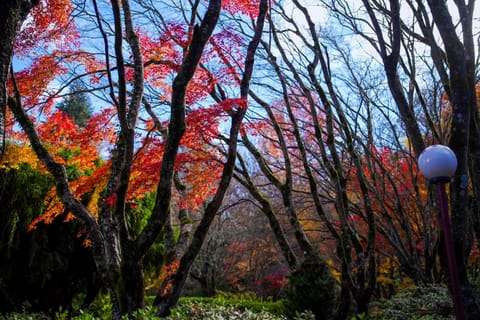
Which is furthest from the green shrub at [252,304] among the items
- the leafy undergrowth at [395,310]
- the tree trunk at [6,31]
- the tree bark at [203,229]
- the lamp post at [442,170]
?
the tree trunk at [6,31]

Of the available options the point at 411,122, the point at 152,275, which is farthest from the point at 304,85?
the point at 152,275

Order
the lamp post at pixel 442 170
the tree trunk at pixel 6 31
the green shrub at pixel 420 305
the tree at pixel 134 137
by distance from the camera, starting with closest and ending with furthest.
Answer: the tree trunk at pixel 6 31 < the lamp post at pixel 442 170 < the tree at pixel 134 137 < the green shrub at pixel 420 305

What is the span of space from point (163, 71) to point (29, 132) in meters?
2.90

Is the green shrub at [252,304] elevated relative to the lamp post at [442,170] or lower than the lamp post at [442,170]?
lower

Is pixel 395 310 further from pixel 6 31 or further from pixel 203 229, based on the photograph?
pixel 6 31

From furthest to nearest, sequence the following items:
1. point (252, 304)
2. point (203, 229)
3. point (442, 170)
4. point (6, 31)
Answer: point (252, 304)
point (203, 229)
point (442, 170)
point (6, 31)

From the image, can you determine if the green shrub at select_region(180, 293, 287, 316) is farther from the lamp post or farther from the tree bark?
the lamp post

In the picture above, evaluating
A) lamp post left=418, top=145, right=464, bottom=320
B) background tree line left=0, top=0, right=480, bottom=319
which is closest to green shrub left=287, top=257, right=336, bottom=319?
background tree line left=0, top=0, right=480, bottom=319

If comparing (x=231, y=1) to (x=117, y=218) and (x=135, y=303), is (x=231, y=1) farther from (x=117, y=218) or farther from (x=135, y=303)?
(x=135, y=303)

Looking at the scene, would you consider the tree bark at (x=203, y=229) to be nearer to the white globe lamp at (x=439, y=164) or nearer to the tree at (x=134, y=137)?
the tree at (x=134, y=137)

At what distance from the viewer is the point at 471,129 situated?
3.86 metres

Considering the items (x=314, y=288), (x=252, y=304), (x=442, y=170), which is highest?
(x=442, y=170)

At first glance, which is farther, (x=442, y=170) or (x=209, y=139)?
(x=209, y=139)

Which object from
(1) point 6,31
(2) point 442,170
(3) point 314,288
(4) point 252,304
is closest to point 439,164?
(2) point 442,170
